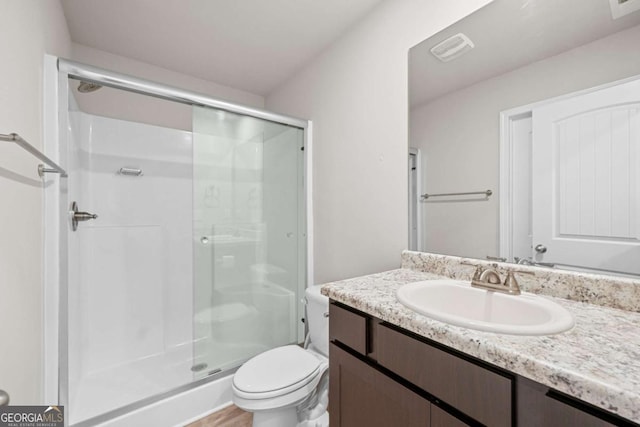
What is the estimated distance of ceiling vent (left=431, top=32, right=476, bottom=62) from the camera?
118 cm

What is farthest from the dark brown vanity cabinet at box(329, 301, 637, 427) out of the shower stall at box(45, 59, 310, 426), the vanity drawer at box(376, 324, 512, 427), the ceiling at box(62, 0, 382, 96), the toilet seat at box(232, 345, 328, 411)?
the ceiling at box(62, 0, 382, 96)

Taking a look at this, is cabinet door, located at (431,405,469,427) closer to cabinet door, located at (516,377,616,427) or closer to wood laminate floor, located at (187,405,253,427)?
cabinet door, located at (516,377,616,427)

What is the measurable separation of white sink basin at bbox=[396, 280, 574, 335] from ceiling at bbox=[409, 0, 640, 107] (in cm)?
85

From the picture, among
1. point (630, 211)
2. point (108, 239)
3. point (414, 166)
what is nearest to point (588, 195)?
point (630, 211)

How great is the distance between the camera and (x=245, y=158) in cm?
193

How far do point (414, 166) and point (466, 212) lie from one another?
0.34 meters

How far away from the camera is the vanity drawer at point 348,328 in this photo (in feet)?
2.85

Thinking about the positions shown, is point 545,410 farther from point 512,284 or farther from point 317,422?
point 317,422

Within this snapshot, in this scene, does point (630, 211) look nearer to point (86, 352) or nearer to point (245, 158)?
point (245, 158)

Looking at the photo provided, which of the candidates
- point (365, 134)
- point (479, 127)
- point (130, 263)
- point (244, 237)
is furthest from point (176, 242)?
point (479, 127)

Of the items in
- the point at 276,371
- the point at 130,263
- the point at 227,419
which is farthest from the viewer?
the point at 130,263

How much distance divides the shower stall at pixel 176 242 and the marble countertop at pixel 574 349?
1289 mm

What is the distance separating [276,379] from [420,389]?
0.83 metres

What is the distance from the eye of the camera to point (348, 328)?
3.03ft
